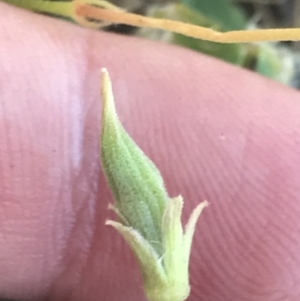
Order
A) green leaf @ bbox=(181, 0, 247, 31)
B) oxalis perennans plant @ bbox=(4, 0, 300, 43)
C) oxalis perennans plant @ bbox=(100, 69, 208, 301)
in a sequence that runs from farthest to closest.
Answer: green leaf @ bbox=(181, 0, 247, 31) < oxalis perennans plant @ bbox=(4, 0, 300, 43) < oxalis perennans plant @ bbox=(100, 69, 208, 301)

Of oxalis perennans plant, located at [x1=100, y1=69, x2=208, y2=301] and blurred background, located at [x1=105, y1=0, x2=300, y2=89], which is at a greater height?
blurred background, located at [x1=105, y1=0, x2=300, y2=89]

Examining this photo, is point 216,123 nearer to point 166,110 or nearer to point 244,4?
point 166,110

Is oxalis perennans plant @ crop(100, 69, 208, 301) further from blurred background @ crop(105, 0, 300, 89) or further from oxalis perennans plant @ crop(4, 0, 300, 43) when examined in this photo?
blurred background @ crop(105, 0, 300, 89)

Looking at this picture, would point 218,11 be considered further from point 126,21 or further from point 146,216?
point 146,216

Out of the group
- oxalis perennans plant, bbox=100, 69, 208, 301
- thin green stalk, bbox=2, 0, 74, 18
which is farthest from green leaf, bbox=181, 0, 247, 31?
oxalis perennans plant, bbox=100, 69, 208, 301

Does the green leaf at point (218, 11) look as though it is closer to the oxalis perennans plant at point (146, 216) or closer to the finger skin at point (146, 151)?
the finger skin at point (146, 151)

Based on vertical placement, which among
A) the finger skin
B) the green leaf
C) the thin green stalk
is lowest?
the finger skin

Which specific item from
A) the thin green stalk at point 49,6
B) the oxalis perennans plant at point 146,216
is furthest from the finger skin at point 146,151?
the oxalis perennans plant at point 146,216
